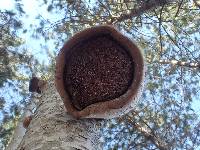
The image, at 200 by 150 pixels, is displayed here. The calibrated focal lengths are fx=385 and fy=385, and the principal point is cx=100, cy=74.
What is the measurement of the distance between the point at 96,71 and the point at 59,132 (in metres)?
0.45

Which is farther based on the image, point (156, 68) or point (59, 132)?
point (156, 68)

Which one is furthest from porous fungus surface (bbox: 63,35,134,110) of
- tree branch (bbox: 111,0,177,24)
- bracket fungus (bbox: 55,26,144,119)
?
tree branch (bbox: 111,0,177,24)

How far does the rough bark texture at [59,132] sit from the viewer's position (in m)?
1.88

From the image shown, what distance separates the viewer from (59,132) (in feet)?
6.45

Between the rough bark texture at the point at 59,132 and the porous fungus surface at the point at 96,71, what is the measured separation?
110mm

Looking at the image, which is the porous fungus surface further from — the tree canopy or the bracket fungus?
the tree canopy

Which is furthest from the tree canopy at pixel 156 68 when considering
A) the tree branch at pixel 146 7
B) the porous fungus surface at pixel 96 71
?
the porous fungus surface at pixel 96 71

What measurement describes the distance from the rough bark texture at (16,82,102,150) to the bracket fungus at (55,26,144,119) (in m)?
0.07

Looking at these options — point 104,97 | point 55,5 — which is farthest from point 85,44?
point 55,5

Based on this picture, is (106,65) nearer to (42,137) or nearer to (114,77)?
(114,77)

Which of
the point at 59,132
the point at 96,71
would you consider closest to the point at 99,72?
the point at 96,71

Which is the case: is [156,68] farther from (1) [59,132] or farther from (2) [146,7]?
(1) [59,132]

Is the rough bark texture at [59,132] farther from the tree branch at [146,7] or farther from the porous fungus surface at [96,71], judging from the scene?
the tree branch at [146,7]

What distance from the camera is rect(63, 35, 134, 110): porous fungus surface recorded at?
7.01ft
